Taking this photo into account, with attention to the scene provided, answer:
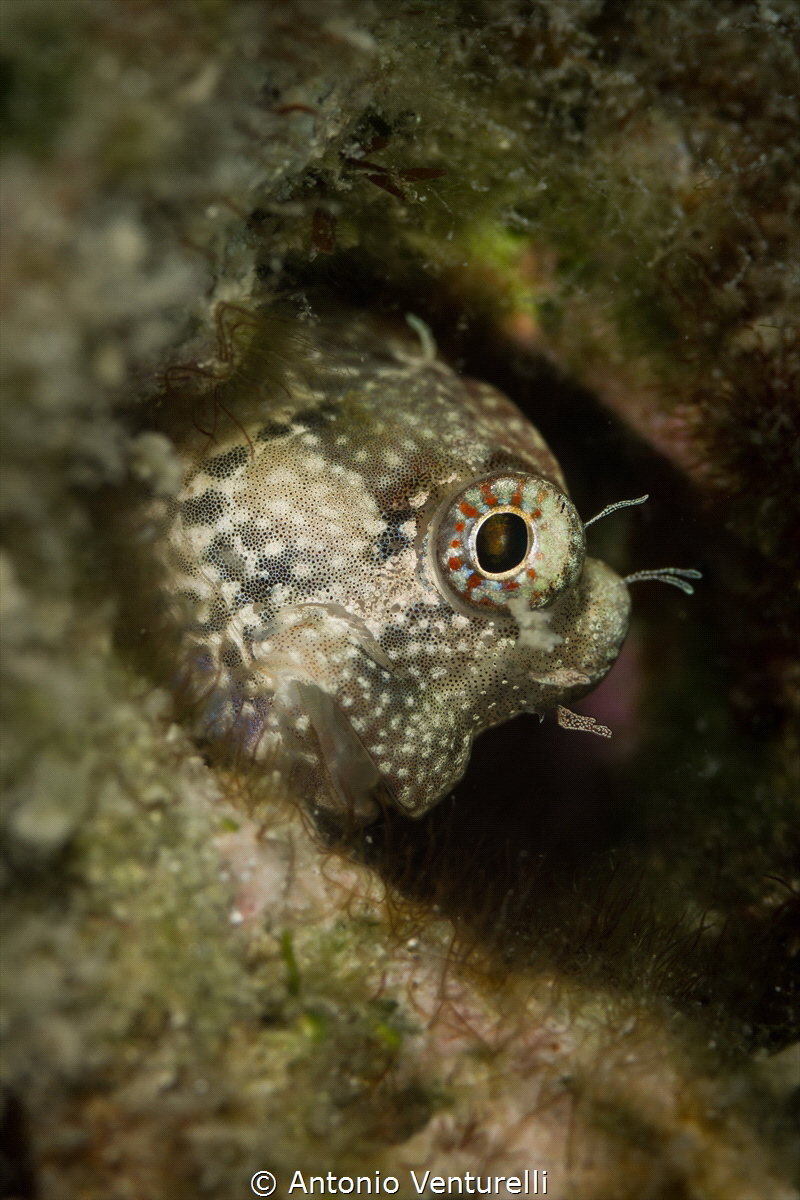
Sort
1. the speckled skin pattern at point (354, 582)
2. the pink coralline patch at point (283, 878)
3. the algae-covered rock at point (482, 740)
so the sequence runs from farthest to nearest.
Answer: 1. the speckled skin pattern at point (354, 582)
2. the pink coralline patch at point (283, 878)
3. the algae-covered rock at point (482, 740)

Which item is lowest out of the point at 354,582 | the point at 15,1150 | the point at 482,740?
the point at 482,740

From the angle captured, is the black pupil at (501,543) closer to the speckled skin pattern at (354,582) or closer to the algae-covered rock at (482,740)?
the speckled skin pattern at (354,582)

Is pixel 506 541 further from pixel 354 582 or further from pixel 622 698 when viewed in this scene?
pixel 622 698

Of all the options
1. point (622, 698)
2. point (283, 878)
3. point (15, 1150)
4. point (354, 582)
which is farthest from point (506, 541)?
point (622, 698)

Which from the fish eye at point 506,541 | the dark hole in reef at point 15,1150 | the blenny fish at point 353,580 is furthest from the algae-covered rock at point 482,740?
the fish eye at point 506,541

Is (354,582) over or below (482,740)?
over

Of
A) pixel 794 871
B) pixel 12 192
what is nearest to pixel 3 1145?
pixel 12 192

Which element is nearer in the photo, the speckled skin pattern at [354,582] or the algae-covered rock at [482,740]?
the algae-covered rock at [482,740]

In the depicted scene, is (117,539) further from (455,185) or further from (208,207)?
(455,185)

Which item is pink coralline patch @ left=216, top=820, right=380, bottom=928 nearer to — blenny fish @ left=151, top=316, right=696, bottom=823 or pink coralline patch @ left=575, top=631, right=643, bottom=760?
blenny fish @ left=151, top=316, right=696, bottom=823
